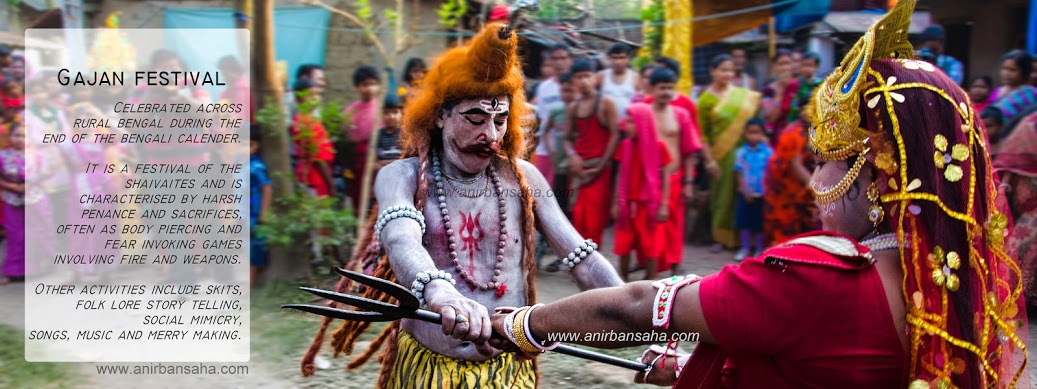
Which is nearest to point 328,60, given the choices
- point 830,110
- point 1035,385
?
point 1035,385

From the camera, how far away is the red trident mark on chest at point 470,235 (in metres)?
2.78

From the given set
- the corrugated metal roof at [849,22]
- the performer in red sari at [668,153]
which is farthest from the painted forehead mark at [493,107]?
the corrugated metal roof at [849,22]

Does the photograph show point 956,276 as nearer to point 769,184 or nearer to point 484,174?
point 484,174

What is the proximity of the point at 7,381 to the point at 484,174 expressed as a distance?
358cm

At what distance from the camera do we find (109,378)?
4977 mm

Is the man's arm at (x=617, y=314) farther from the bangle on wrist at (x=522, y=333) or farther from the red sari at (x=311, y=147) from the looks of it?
the red sari at (x=311, y=147)

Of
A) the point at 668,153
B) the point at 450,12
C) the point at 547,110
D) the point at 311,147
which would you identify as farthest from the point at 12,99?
the point at 668,153

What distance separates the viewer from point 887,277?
1793 millimetres

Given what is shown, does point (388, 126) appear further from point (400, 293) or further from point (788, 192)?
point (400, 293)

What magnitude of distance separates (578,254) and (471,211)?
0.37 metres

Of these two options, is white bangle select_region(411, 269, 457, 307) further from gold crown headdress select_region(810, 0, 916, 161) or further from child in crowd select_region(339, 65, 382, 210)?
child in crowd select_region(339, 65, 382, 210)

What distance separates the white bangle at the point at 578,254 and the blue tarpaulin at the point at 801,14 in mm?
7899

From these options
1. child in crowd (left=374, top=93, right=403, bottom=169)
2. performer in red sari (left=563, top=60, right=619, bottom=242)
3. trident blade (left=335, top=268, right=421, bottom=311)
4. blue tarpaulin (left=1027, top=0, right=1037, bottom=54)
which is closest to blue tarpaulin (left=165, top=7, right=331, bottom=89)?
child in crowd (left=374, top=93, right=403, bottom=169)

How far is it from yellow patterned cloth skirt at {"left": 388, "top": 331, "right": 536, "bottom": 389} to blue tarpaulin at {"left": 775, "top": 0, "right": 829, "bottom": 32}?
8.16m
